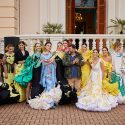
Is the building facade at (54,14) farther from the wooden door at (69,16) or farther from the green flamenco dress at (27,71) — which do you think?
the green flamenco dress at (27,71)

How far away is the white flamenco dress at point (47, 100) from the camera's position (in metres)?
9.02

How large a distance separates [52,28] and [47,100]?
6.17m

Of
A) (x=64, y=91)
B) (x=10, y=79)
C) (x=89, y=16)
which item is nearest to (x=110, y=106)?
(x=64, y=91)

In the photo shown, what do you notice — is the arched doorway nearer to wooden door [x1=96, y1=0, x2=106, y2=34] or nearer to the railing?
wooden door [x1=96, y1=0, x2=106, y2=34]

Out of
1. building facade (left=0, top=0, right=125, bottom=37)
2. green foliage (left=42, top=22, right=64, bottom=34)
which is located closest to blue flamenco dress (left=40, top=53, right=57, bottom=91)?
green foliage (left=42, top=22, right=64, bottom=34)

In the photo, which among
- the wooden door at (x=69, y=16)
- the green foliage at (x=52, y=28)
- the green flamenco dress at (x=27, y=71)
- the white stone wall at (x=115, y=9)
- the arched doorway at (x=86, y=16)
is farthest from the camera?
the wooden door at (x=69, y=16)

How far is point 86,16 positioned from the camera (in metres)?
21.9

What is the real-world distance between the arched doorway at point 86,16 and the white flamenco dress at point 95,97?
20.5ft

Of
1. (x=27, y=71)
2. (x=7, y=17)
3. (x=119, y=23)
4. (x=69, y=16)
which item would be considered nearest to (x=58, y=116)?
(x=27, y=71)

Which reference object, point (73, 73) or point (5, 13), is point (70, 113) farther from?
point (5, 13)

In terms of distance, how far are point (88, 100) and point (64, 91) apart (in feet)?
2.31

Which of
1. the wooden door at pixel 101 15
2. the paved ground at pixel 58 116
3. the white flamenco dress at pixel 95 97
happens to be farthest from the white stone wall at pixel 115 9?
the paved ground at pixel 58 116

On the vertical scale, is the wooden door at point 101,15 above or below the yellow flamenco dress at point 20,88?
above

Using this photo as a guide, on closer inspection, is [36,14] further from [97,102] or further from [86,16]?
[97,102]
